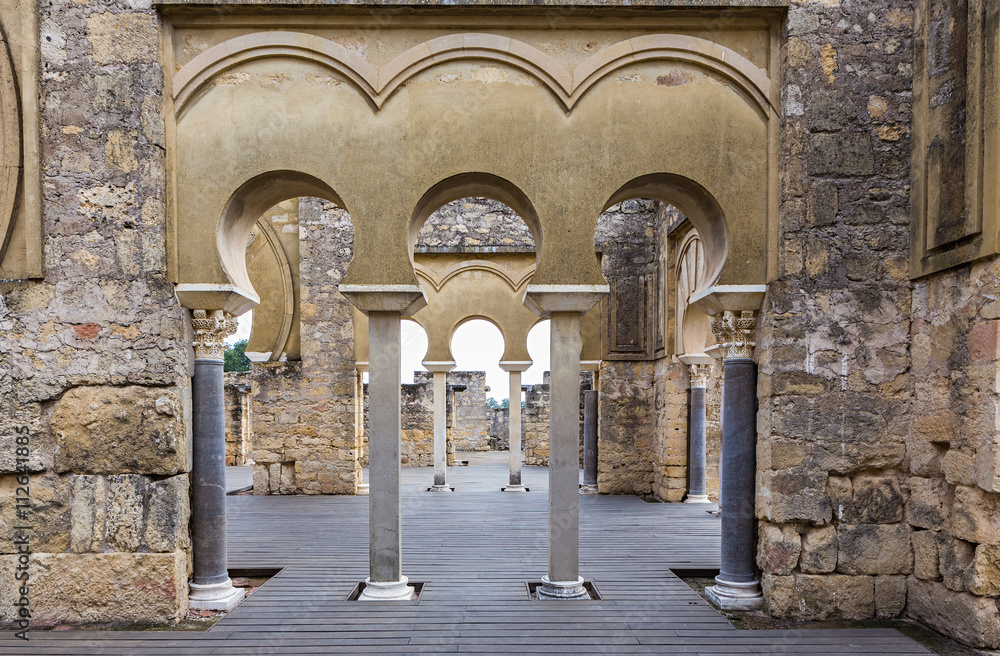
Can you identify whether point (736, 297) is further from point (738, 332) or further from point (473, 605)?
point (473, 605)

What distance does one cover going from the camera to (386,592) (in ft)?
15.9

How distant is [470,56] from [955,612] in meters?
5.23

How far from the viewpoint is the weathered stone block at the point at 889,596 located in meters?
4.50

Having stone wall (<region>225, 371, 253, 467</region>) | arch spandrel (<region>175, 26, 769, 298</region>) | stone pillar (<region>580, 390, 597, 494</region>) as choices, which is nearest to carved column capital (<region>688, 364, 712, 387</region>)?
stone pillar (<region>580, 390, 597, 494</region>)

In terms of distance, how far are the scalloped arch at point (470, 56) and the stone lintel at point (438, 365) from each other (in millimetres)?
7289

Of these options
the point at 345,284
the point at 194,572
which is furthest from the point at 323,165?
the point at 194,572

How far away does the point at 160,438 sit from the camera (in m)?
4.56

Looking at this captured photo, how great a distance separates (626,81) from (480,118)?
1200 millimetres

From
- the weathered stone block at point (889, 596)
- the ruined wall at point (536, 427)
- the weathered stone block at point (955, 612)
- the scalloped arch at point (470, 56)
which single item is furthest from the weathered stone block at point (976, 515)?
the ruined wall at point (536, 427)

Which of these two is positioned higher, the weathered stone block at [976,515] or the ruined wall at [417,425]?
the weathered stone block at [976,515]

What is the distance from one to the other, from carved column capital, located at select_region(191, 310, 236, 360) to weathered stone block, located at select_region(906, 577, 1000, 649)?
18.1ft

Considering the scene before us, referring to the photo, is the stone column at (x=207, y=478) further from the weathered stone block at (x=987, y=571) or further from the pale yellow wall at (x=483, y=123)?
the weathered stone block at (x=987, y=571)

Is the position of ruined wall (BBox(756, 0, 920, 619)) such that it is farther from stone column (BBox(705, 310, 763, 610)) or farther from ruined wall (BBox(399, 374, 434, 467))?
ruined wall (BBox(399, 374, 434, 467))

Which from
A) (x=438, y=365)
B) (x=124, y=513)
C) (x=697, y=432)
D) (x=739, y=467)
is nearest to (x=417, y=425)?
(x=438, y=365)
